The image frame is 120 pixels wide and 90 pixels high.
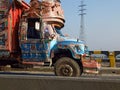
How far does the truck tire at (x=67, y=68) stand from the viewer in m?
13.5

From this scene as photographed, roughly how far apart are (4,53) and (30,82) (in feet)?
28.7

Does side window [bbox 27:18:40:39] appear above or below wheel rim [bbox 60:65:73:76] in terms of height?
above

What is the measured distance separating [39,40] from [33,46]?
327 millimetres

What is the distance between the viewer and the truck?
1380 centimetres

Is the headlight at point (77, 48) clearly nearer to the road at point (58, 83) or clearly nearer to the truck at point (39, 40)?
the truck at point (39, 40)

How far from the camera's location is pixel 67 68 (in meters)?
13.6

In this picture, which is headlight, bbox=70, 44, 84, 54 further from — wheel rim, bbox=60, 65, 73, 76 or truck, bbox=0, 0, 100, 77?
wheel rim, bbox=60, 65, 73, 76

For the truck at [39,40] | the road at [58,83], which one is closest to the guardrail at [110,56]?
the truck at [39,40]

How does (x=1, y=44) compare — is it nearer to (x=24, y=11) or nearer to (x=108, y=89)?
(x=24, y=11)

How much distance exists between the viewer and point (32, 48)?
14406mm

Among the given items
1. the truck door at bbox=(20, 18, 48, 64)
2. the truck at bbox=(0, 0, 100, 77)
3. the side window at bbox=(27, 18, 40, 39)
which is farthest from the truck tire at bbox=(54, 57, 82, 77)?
the side window at bbox=(27, 18, 40, 39)

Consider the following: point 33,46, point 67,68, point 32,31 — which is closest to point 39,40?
point 33,46

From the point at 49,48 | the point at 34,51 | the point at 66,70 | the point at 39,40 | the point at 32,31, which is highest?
the point at 32,31

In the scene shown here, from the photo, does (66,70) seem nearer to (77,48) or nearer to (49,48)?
(77,48)
